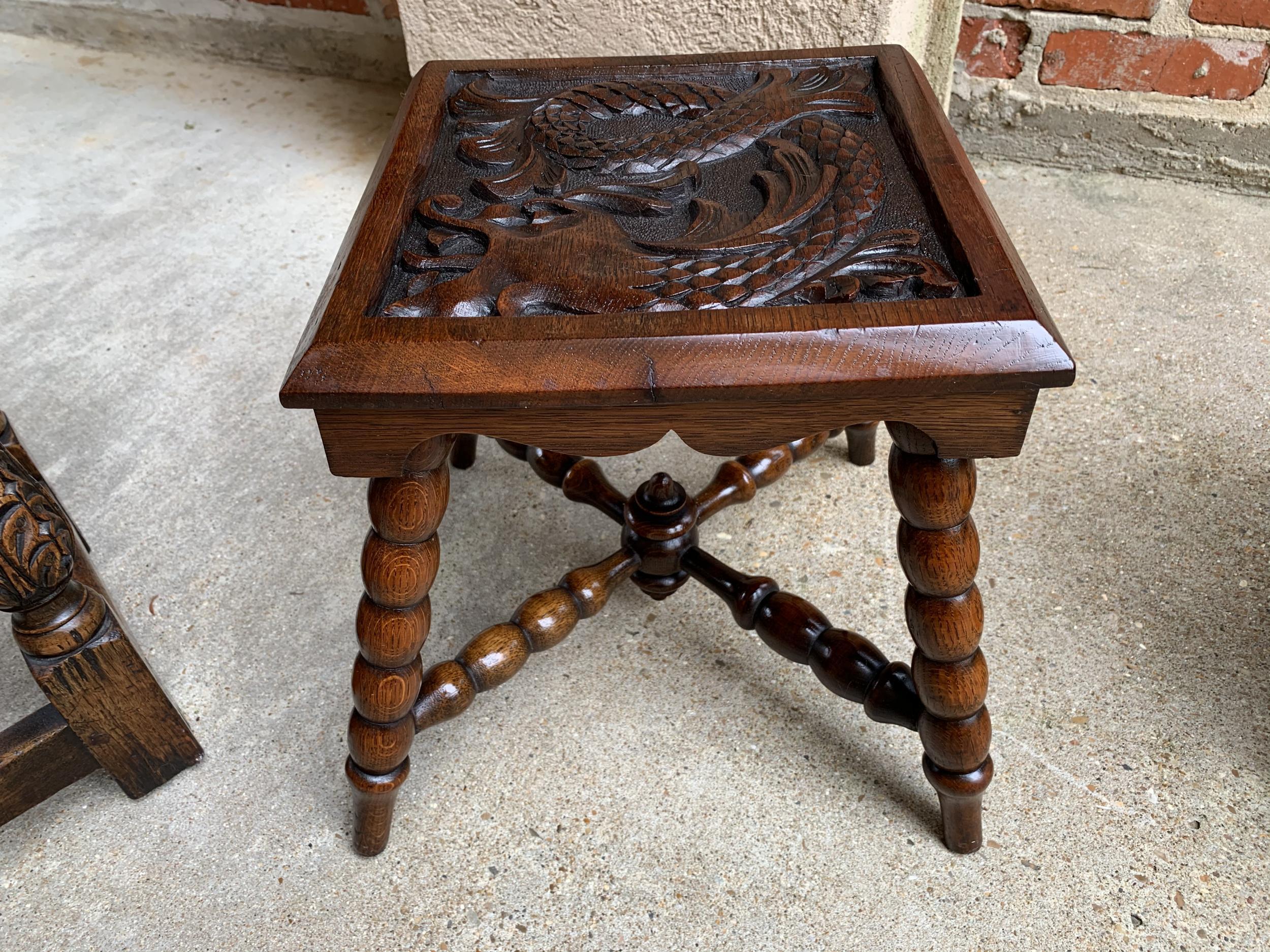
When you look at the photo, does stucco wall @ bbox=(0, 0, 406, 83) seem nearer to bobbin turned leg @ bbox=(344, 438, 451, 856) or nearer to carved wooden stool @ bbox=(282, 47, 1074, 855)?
carved wooden stool @ bbox=(282, 47, 1074, 855)

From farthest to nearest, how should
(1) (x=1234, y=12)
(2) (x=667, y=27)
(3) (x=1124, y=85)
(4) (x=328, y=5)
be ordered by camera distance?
(4) (x=328, y=5) < (3) (x=1124, y=85) < (1) (x=1234, y=12) < (2) (x=667, y=27)

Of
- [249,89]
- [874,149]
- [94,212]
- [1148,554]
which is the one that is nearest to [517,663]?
[874,149]

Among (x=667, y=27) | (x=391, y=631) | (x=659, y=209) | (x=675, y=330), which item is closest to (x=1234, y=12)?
(x=667, y=27)

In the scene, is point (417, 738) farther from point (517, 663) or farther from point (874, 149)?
point (874, 149)

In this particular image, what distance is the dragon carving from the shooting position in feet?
2.28

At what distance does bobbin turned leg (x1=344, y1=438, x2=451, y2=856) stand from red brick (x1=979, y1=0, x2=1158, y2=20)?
4.61 feet

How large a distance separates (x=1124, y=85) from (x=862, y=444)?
92cm

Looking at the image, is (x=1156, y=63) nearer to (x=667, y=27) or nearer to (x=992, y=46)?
(x=992, y=46)

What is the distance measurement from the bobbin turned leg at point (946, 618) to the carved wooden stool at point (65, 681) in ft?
2.11

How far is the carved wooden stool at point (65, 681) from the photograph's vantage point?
Answer: 791mm

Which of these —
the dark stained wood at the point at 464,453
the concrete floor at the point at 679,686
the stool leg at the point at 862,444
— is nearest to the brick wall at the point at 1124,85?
the concrete floor at the point at 679,686

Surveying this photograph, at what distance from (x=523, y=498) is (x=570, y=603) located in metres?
0.33

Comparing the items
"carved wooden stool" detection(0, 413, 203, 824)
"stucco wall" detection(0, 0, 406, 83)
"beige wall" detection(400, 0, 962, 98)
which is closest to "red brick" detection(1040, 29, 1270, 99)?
"beige wall" detection(400, 0, 962, 98)

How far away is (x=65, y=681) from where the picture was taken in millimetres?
863
